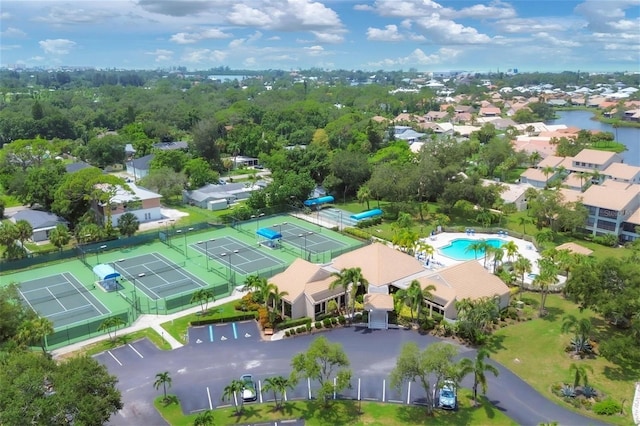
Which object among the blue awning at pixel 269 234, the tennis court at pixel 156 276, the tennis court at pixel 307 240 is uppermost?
the blue awning at pixel 269 234

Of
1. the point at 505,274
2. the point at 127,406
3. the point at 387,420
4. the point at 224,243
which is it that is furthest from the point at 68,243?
the point at 505,274

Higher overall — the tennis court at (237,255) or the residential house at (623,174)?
the residential house at (623,174)

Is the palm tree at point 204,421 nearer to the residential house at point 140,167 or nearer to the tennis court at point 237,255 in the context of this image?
the tennis court at point 237,255

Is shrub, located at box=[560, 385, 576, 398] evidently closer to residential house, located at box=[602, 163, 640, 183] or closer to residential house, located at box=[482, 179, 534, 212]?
residential house, located at box=[482, 179, 534, 212]

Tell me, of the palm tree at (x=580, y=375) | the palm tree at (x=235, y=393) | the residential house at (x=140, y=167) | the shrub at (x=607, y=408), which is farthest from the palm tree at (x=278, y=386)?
the residential house at (x=140, y=167)

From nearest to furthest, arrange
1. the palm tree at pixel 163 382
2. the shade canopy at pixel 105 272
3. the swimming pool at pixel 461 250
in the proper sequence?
1. the palm tree at pixel 163 382
2. the shade canopy at pixel 105 272
3. the swimming pool at pixel 461 250

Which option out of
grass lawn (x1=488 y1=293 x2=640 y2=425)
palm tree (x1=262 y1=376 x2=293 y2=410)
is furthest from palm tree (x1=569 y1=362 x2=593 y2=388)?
palm tree (x1=262 y1=376 x2=293 y2=410)
